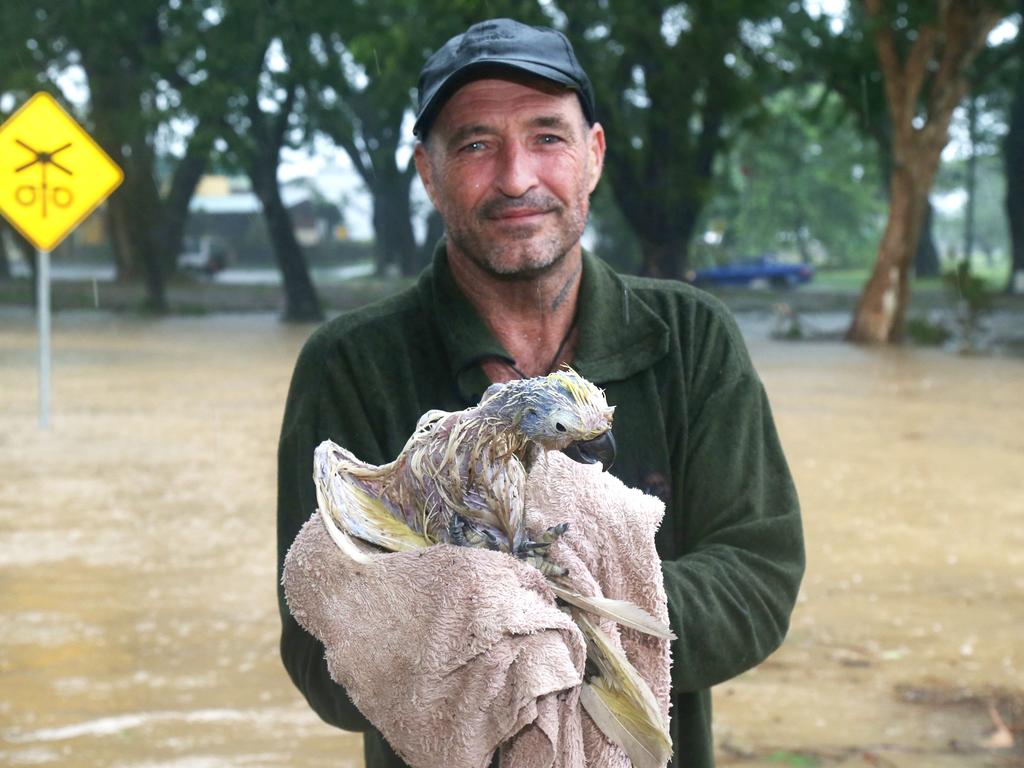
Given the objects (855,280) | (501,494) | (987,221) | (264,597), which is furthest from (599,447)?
(987,221)

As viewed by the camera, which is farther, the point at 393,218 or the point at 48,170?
the point at 393,218

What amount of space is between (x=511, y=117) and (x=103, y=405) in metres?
14.1

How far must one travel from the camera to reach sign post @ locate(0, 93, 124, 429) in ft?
47.4

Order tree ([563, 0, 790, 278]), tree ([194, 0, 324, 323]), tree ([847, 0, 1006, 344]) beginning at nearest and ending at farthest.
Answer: tree ([847, 0, 1006, 344]) < tree ([563, 0, 790, 278]) < tree ([194, 0, 324, 323])

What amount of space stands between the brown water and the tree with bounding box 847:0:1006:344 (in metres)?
9.10

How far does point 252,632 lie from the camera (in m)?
7.27

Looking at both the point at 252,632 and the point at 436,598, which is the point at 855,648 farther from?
the point at 436,598

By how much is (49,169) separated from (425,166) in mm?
12817

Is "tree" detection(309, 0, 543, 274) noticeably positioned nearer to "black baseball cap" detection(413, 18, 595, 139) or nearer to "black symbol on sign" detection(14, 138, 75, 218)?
"black symbol on sign" detection(14, 138, 75, 218)

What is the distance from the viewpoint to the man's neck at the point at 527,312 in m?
2.54

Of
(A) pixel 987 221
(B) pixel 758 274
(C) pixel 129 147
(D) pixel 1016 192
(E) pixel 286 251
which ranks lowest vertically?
(B) pixel 758 274

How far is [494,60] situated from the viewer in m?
2.29

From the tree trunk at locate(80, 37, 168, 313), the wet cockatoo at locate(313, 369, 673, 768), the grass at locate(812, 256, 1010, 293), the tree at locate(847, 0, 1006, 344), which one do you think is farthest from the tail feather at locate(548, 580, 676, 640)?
the grass at locate(812, 256, 1010, 293)

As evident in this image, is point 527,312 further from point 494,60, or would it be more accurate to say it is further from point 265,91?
point 265,91
